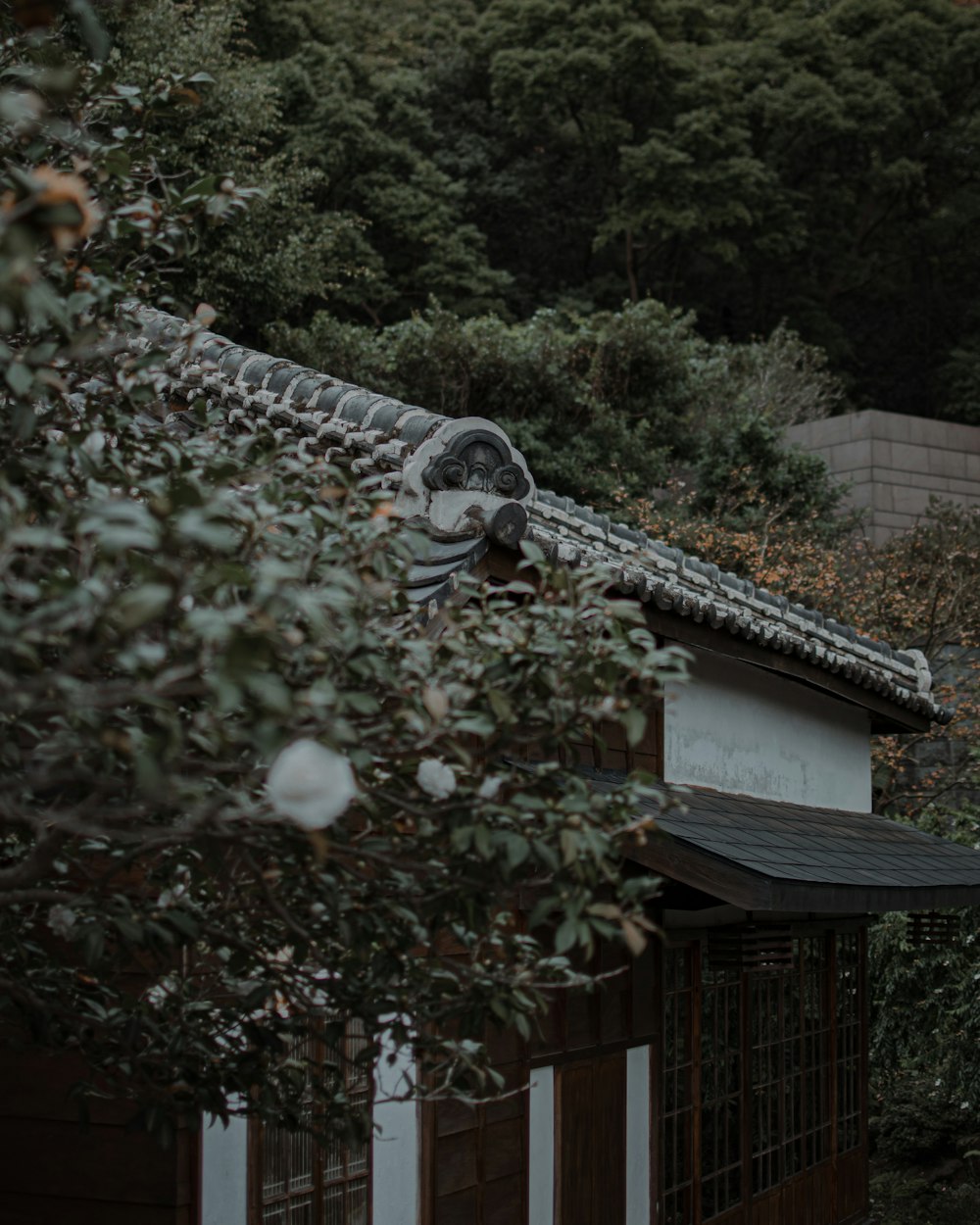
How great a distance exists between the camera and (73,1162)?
5.25 m

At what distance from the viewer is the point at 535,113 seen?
2712 cm

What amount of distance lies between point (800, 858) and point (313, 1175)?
126 inches

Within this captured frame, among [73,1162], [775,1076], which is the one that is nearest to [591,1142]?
[775,1076]

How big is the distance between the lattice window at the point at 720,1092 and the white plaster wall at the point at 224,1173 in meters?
4.01

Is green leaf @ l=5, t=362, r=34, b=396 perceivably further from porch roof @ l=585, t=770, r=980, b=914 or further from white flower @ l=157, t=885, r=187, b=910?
porch roof @ l=585, t=770, r=980, b=914

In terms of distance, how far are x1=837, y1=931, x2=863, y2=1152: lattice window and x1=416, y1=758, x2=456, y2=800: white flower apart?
8709mm

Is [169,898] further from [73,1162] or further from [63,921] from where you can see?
[73,1162]

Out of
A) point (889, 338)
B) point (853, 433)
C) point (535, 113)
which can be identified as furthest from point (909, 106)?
point (853, 433)

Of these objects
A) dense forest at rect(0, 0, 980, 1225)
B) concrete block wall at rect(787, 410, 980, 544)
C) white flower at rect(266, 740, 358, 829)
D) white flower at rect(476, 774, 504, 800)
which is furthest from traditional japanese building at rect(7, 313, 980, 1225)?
concrete block wall at rect(787, 410, 980, 544)

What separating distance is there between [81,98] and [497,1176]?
5055mm

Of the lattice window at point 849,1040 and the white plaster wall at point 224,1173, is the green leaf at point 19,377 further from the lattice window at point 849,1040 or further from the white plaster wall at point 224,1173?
the lattice window at point 849,1040

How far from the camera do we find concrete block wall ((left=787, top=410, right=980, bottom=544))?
2120cm

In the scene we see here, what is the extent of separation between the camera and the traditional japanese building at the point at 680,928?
5934mm

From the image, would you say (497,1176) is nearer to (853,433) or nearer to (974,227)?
(853,433)
